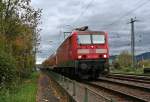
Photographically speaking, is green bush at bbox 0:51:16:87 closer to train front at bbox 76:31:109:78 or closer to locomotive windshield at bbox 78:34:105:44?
train front at bbox 76:31:109:78

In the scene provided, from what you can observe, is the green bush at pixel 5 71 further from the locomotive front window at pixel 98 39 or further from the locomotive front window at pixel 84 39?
the locomotive front window at pixel 98 39

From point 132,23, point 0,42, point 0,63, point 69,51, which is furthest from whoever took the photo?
point 132,23

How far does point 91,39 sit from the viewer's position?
110ft

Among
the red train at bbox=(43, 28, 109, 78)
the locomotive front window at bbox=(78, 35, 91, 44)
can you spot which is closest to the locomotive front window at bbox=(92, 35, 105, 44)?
the red train at bbox=(43, 28, 109, 78)

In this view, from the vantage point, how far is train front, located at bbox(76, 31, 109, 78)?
32.9 metres

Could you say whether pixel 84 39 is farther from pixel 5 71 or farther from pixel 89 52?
pixel 5 71

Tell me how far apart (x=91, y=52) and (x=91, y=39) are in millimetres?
1095

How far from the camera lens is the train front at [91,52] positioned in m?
32.9

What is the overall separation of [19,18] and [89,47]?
563 cm

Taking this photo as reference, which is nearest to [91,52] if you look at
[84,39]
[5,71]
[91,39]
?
[91,39]

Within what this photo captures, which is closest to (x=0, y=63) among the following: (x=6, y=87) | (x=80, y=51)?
(x=6, y=87)

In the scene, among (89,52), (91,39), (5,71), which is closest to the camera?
(5,71)

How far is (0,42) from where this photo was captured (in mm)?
25328

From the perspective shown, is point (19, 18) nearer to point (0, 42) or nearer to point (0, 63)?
point (0, 42)
